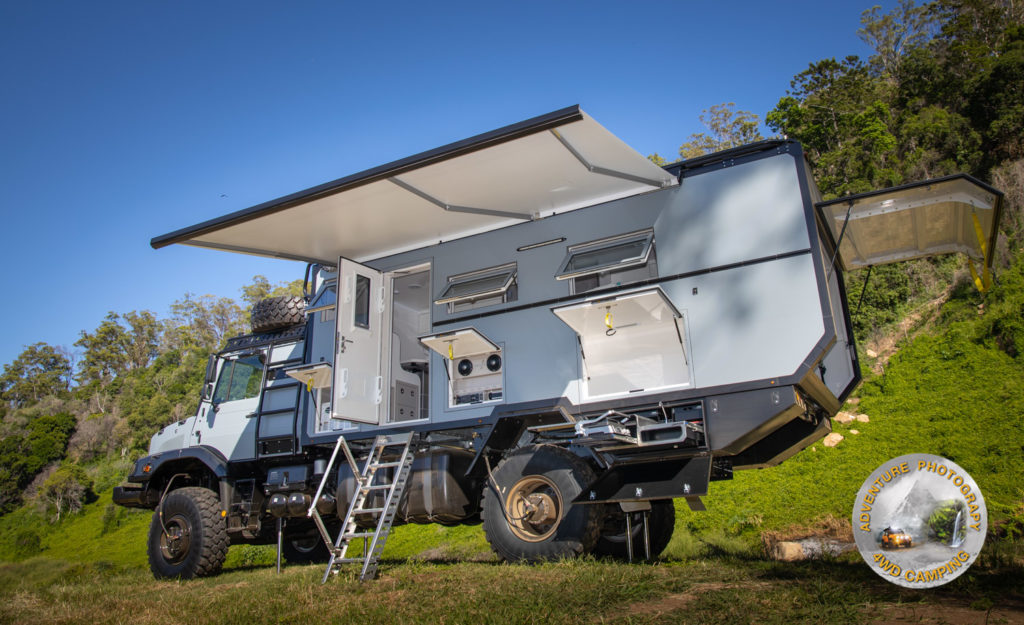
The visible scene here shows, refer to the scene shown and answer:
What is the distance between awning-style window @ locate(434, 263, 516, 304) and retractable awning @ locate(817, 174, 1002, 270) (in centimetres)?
340

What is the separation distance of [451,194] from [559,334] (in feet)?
6.58

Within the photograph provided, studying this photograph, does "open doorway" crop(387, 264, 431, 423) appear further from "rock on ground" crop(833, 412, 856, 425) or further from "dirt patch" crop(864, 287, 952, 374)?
"dirt patch" crop(864, 287, 952, 374)

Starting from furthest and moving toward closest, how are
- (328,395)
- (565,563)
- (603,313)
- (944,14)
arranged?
(944,14) → (328,395) → (603,313) → (565,563)

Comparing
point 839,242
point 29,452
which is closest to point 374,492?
point 839,242

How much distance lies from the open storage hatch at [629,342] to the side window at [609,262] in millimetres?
482

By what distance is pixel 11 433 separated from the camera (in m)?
38.5

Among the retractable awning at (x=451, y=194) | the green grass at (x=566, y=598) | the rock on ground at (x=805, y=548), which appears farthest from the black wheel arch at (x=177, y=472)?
the rock on ground at (x=805, y=548)

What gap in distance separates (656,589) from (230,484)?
274 inches

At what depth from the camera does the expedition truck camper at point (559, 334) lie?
20.6 feet

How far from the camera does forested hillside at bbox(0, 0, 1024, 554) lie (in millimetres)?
14148

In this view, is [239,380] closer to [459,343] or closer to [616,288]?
[459,343]

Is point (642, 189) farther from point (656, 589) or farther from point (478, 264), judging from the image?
point (656, 589)

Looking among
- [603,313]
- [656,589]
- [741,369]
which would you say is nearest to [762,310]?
[741,369]

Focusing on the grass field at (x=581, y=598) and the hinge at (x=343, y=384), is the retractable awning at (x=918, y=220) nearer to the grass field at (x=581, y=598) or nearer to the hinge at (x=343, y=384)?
the grass field at (x=581, y=598)
